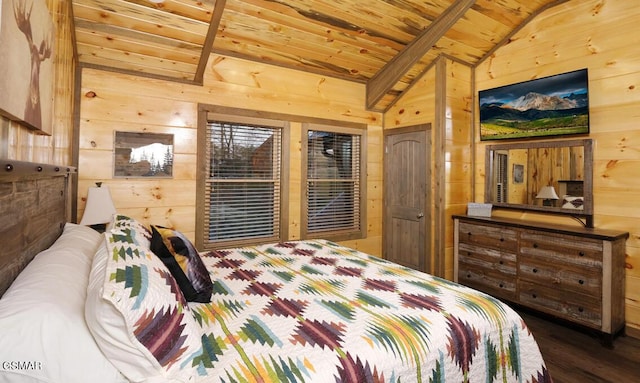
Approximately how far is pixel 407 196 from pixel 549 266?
1.64 meters

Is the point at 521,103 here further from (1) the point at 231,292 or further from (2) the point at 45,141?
(2) the point at 45,141

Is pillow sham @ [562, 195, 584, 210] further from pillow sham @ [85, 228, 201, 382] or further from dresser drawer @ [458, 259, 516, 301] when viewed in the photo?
pillow sham @ [85, 228, 201, 382]

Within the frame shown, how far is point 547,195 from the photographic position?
10.8ft

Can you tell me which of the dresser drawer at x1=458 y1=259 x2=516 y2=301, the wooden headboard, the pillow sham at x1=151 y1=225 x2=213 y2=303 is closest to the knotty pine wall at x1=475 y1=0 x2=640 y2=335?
the dresser drawer at x1=458 y1=259 x2=516 y2=301

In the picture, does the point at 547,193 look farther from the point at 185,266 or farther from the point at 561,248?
the point at 185,266

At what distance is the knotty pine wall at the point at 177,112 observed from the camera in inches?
111

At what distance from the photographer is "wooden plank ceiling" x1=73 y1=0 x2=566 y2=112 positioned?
251cm

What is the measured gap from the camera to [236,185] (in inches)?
139

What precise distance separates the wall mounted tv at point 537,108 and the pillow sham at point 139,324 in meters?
3.60

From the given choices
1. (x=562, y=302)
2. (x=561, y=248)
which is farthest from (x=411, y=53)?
(x=562, y=302)

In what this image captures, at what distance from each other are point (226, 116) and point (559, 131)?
3.29 meters

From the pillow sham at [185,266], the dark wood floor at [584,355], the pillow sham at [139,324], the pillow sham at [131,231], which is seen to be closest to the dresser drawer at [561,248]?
the dark wood floor at [584,355]

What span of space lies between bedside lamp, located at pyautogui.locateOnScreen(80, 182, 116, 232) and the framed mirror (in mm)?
3800

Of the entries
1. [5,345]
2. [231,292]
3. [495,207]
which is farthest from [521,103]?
[5,345]
